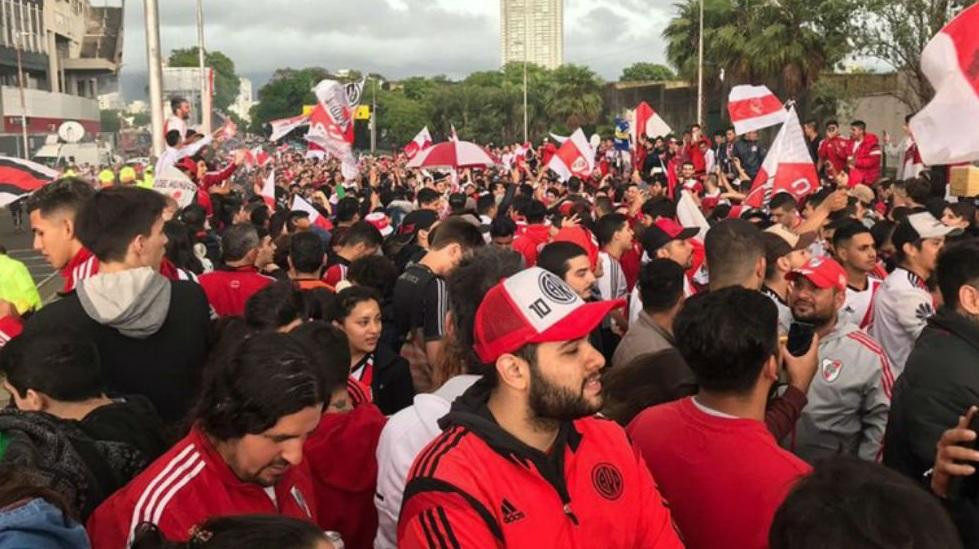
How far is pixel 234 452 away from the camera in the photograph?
9.07 ft

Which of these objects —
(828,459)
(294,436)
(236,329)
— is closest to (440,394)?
(294,436)

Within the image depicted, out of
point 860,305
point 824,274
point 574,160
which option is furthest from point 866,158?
point 824,274

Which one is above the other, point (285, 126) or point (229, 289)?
point (285, 126)

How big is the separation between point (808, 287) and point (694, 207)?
3.84 m

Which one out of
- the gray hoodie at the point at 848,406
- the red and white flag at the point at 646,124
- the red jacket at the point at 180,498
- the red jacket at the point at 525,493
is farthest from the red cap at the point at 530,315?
the red and white flag at the point at 646,124

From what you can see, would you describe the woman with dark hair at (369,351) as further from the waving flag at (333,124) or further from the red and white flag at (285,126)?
the red and white flag at (285,126)

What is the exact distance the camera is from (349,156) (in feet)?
52.6

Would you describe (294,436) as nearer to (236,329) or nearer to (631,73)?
(236,329)

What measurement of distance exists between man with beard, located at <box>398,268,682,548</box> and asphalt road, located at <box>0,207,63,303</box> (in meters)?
11.0

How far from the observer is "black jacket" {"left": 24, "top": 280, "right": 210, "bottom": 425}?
167 inches

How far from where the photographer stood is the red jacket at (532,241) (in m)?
8.45

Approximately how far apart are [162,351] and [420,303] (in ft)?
6.06

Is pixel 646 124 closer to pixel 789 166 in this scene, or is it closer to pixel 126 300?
pixel 789 166

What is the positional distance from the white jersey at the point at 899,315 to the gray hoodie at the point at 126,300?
12.6ft
